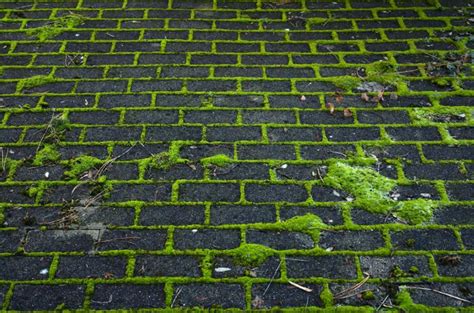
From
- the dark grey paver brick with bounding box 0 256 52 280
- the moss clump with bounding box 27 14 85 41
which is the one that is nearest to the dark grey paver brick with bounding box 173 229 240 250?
the dark grey paver brick with bounding box 0 256 52 280

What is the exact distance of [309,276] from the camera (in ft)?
9.39

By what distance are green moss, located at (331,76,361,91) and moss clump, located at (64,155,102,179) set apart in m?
1.86

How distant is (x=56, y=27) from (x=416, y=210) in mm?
3340

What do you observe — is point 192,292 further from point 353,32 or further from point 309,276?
point 353,32

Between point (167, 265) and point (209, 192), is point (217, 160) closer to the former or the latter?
point (209, 192)

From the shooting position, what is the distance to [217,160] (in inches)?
137

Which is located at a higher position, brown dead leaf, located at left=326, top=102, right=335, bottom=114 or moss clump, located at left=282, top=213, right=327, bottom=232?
brown dead leaf, located at left=326, top=102, right=335, bottom=114

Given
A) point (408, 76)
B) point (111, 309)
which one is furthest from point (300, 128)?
point (111, 309)

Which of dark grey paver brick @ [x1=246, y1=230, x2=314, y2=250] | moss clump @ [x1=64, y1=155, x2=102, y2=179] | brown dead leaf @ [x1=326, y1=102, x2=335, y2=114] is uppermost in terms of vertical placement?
brown dead leaf @ [x1=326, y1=102, x2=335, y2=114]

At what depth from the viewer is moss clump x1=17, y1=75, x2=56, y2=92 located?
4.06 metres

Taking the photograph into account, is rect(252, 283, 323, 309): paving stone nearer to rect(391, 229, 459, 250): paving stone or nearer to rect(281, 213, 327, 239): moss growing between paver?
rect(281, 213, 327, 239): moss growing between paver

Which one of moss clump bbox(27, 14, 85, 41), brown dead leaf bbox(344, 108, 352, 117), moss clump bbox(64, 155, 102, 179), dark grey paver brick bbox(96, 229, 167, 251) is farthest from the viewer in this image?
moss clump bbox(27, 14, 85, 41)

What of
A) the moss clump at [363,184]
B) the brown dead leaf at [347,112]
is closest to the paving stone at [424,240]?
the moss clump at [363,184]

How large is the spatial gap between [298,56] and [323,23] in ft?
1.94
